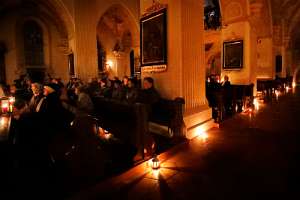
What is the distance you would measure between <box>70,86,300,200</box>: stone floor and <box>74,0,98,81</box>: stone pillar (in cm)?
754

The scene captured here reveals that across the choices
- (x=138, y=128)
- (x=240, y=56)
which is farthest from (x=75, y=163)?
(x=240, y=56)

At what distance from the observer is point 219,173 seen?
3162mm

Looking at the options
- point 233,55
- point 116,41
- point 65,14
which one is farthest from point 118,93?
point 116,41

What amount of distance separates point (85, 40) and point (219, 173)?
9381 millimetres

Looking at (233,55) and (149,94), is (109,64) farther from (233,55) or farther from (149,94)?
(149,94)

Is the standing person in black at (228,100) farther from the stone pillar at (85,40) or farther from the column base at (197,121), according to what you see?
the stone pillar at (85,40)

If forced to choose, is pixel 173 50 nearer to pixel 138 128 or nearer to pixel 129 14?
pixel 138 128

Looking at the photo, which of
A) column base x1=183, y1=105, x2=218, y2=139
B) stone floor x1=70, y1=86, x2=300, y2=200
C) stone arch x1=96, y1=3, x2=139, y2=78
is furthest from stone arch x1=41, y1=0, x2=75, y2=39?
stone floor x1=70, y1=86, x2=300, y2=200

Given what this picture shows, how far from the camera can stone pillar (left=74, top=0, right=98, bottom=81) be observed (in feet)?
33.9

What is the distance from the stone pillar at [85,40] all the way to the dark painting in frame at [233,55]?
6504mm

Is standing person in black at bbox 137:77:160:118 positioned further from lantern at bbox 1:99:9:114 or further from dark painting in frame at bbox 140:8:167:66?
lantern at bbox 1:99:9:114

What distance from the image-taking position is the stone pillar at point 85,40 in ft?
33.9

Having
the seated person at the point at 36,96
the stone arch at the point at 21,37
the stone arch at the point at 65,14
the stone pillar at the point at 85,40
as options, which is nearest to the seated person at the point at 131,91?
the seated person at the point at 36,96

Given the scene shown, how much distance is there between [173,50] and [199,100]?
5.01 feet
